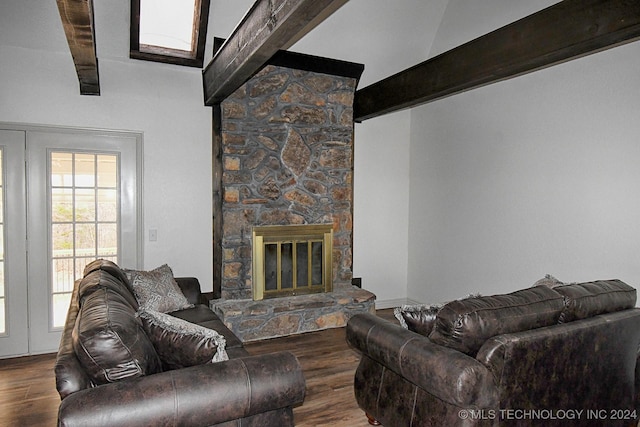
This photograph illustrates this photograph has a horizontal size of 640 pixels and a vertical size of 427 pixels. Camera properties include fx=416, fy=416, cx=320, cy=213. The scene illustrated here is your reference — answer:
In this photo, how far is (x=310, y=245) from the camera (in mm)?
4996

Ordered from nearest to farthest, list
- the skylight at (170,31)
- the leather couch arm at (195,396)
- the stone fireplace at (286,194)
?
the leather couch arm at (195,396) < the skylight at (170,31) < the stone fireplace at (286,194)

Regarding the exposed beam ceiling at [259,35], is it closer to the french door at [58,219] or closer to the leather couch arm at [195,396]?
the french door at [58,219]

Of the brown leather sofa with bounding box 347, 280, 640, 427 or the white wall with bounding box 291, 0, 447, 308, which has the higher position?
the white wall with bounding box 291, 0, 447, 308

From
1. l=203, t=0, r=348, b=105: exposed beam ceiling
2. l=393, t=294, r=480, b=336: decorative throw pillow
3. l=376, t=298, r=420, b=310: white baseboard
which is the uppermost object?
l=203, t=0, r=348, b=105: exposed beam ceiling

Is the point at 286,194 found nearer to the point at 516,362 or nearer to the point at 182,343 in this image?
the point at 182,343

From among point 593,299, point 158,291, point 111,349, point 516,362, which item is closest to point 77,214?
point 158,291

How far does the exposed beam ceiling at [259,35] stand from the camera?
86.8 inches

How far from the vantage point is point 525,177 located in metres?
4.15

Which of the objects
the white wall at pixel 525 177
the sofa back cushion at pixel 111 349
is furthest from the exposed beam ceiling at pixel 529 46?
the sofa back cushion at pixel 111 349

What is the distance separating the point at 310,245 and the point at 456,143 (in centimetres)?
213

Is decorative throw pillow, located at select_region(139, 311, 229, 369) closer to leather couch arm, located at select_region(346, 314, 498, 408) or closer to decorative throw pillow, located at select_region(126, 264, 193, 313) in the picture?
leather couch arm, located at select_region(346, 314, 498, 408)

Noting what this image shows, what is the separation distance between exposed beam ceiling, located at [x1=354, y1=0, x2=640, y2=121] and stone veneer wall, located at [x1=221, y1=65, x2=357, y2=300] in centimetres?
117

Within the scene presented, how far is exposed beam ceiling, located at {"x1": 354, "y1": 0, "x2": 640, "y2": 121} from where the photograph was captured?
2.31m

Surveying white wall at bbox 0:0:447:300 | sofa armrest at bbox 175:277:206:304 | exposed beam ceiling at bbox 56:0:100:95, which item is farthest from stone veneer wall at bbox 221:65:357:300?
exposed beam ceiling at bbox 56:0:100:95
